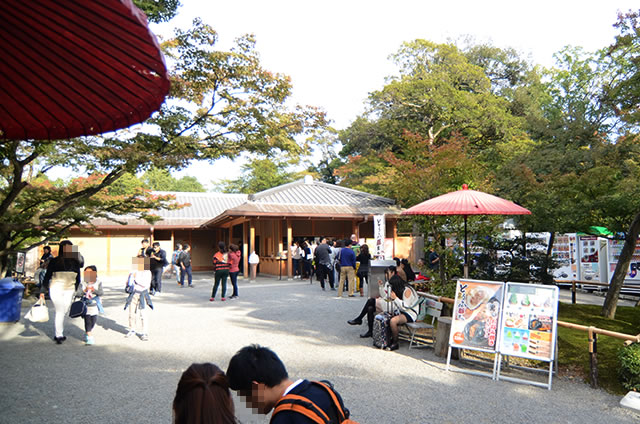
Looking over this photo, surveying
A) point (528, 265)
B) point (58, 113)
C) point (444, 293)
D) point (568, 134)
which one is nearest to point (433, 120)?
point (568, 134)

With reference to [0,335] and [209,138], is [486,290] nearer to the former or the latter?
[209,138]

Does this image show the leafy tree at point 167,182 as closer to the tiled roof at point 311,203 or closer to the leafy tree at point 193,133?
the tiled roof at point 311,203

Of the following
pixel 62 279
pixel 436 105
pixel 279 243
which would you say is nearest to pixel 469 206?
pixel 62 279

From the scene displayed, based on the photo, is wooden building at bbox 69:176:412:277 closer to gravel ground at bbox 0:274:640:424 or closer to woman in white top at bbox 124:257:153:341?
gravel ground at bbox 0:274:640:424

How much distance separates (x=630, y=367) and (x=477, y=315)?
5.72ft

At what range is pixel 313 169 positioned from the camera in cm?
3831

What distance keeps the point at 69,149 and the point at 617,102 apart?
10190 mm

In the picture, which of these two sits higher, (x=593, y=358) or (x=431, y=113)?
(x=431, y=113)

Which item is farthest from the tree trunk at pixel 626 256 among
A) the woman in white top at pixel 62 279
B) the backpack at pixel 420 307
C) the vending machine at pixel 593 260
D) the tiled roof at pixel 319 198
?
Result: the tiled roof at pixel 319 198

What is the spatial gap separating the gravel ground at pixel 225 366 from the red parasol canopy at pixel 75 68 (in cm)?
139

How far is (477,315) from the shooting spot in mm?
6047

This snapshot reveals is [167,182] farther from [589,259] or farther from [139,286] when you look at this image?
[139,286]

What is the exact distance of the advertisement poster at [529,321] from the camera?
5457 millimetres

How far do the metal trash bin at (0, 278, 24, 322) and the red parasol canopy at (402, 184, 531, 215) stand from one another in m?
8.29
